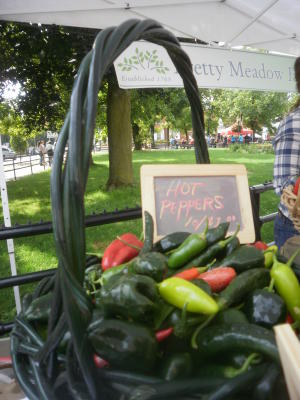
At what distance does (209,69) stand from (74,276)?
3.14 m

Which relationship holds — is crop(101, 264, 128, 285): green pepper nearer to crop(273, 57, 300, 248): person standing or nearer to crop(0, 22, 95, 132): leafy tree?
crop(273, 57, 300, 248): person standing

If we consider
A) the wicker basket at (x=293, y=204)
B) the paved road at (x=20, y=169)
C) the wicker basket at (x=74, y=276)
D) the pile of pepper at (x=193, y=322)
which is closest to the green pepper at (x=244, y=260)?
the pile of pepper at (x=193, y=322)

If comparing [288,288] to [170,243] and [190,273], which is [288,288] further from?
[170,243]

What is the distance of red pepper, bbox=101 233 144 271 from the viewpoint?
938mm

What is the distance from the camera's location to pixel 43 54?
700cm

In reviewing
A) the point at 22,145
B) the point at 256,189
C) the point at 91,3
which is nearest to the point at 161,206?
the point at 256,189

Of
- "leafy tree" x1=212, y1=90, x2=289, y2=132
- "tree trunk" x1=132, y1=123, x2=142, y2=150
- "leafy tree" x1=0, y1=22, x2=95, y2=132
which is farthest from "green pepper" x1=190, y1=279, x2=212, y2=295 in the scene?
"leafy tree" x1=212, y1=90, x2=289, y2=132

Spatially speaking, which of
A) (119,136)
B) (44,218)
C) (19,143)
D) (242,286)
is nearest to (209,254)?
(242,286)

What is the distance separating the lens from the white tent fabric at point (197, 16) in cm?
315

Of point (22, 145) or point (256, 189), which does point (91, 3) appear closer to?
point (256, 189)

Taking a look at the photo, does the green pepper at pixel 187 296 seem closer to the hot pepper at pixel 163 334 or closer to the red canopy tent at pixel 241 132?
the hot pepper at pixel 163 334

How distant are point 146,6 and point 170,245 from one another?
3010mm

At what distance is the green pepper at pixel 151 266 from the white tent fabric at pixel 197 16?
300 cm

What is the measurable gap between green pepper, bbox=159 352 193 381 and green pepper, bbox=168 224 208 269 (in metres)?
0.28
